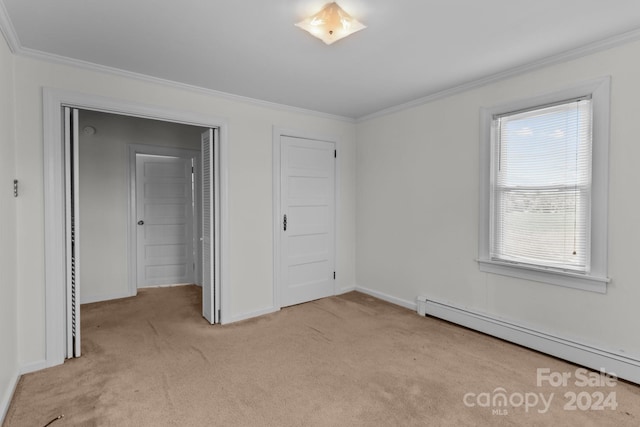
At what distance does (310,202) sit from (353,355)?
1.98 metres

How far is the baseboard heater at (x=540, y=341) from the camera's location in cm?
234

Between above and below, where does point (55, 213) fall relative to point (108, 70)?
below

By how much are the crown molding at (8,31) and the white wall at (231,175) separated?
14 centimetres

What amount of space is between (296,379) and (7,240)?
212 centimetres

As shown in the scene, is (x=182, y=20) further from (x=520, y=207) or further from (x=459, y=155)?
(x=520, y=207)

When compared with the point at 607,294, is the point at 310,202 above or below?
above

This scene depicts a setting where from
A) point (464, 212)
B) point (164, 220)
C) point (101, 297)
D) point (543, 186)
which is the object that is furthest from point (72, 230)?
point (543, 186)

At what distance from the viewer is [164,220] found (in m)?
4.97

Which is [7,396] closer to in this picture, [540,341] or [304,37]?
[304,37]

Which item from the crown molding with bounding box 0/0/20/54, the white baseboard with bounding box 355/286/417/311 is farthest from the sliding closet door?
the white baseboard with bounding box 355/286/417/311

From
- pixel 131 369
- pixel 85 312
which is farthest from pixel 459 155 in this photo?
pixel 85 312

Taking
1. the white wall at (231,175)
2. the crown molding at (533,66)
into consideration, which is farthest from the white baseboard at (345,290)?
the crown molding at (533,66)

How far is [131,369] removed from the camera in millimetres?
2516

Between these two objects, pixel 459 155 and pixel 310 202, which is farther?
pixel 310 202
